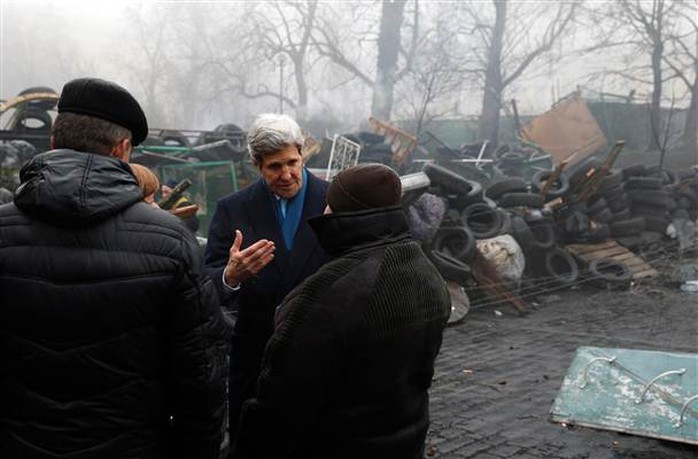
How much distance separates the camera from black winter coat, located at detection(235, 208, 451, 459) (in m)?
1.64

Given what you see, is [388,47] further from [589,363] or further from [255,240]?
[255,240]

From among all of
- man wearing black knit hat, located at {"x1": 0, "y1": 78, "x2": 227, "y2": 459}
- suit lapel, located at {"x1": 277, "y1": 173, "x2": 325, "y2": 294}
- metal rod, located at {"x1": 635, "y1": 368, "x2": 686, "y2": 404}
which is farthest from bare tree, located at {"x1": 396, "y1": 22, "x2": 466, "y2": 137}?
man wearing black knit hat, located at {"x1": 0, "y1": 78, "x2": 227, "y2": 459}

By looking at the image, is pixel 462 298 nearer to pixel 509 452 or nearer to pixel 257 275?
pixel 509 452

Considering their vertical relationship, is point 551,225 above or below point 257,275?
below

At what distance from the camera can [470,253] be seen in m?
8.96

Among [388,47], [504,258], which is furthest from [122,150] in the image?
[388,47]

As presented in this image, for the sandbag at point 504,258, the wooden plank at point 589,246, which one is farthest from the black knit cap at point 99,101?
the wooden plank at point 589,246

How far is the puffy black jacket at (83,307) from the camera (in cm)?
156

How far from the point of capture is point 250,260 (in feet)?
7.64

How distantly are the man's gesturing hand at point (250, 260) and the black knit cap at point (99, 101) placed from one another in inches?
28.5

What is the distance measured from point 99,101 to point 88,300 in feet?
1.68

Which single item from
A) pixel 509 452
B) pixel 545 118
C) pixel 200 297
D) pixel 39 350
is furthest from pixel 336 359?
pixel 545 118

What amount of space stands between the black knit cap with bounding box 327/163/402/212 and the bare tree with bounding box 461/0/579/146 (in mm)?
23546

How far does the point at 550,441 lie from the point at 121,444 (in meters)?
3.14
